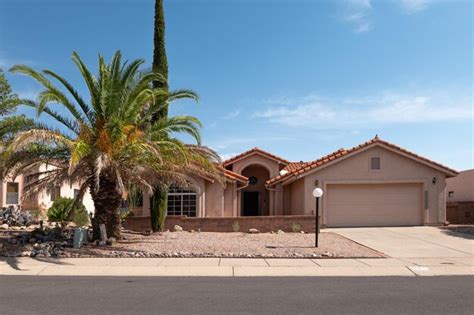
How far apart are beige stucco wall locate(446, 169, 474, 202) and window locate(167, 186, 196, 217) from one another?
17155 mm

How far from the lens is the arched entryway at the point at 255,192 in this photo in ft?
101

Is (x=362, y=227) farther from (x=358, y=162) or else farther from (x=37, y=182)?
(x=37, y=182)

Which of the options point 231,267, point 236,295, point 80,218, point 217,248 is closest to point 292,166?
point 80,218

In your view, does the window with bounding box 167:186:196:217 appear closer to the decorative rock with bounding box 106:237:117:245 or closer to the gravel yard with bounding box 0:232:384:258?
the gravel yard with bounding box 0:232:384:258

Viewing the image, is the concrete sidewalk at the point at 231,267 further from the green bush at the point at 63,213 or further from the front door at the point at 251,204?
the front door at the point at 251,204

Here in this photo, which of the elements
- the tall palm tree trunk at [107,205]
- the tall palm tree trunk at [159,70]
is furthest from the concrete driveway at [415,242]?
the tall palm tree trunk at [107,205]

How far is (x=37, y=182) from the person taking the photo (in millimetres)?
15484

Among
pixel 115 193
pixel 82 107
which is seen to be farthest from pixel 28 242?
pixel 82 107

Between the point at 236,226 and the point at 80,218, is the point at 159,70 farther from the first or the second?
the point at 80,218

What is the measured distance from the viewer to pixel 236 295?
8938mm

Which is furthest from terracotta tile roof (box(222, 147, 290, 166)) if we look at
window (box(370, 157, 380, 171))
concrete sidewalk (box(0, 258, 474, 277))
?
concrete sidewalk (box(0, 258, 474, 277))

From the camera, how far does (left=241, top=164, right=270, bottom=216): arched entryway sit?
30.9 metres

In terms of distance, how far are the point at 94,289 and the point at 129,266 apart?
10.2 ft

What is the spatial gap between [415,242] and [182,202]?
11.5 m
